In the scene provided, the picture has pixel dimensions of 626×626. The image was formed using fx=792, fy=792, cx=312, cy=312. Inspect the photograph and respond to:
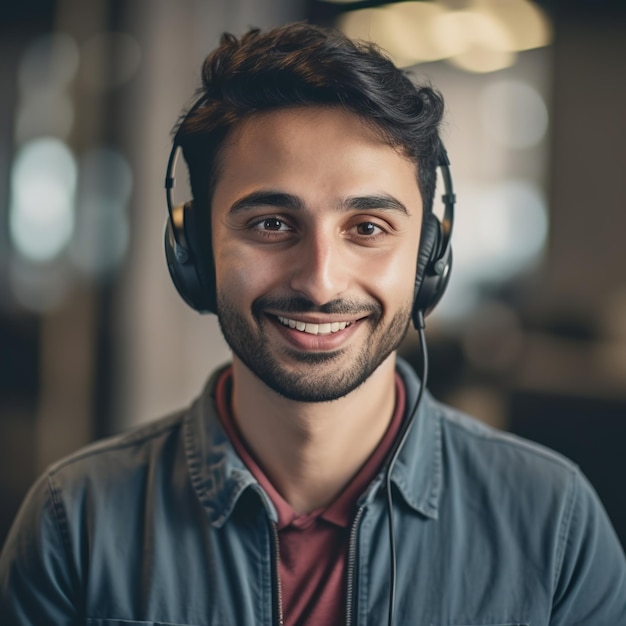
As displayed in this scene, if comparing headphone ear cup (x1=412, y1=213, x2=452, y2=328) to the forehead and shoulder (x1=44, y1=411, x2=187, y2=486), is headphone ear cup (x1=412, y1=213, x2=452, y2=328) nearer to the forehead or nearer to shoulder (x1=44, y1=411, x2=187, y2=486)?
the forehead

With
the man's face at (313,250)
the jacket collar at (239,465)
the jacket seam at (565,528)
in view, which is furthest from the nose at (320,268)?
the jacket seam at (565,528)

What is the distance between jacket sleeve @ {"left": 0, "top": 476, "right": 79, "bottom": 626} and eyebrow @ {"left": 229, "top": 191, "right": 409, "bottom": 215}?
0.60 meters

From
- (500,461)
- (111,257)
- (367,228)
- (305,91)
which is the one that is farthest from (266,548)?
(111,257)

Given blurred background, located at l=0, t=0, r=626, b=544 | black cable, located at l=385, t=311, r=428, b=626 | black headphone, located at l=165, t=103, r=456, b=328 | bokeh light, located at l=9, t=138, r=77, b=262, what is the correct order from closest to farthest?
black cable, located at l=385, t=311, r=428, b=626 < black headphone, located at l=165, t=103, r=456, b=328 < blurred background, located at l=0, t=0, r=626, b=544 < bokeh light, located at l=9, t=138, r=77, b=262

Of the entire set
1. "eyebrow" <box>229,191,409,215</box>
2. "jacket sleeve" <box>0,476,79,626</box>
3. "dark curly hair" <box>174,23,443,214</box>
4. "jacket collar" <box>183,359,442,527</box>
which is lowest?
"jacket sleeve" <box>0,476,79,626</box>

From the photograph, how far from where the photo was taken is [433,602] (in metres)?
1.25

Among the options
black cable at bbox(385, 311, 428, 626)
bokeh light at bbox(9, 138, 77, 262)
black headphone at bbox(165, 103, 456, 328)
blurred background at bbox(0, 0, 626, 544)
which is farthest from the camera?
bokeh light at bbox(9, 138, 77, 262)

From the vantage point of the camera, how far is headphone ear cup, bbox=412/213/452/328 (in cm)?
132

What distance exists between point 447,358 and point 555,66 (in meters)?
2.10

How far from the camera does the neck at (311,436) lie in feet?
4.34

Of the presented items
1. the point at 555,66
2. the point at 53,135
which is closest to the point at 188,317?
the point at 53,135

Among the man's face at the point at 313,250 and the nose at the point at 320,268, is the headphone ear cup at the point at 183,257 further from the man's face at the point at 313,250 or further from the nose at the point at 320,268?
the nose at the point at 320,268

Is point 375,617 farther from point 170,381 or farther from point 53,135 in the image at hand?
point 53,135

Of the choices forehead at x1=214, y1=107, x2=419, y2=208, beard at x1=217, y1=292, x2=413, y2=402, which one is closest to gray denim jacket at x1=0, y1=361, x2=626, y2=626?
beard at x1=217, y1=292, x2=413, y2=402
